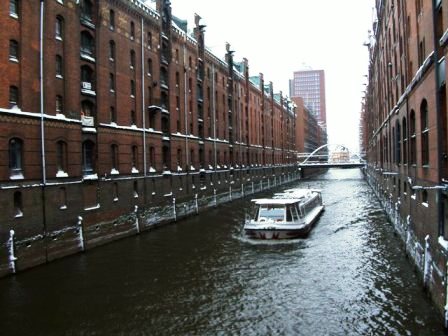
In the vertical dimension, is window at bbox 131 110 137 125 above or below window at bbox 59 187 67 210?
above

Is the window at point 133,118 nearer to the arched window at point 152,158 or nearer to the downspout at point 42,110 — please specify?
the arched window at point 152,158

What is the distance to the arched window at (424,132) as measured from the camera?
16.3 meters

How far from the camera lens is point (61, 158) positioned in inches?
971

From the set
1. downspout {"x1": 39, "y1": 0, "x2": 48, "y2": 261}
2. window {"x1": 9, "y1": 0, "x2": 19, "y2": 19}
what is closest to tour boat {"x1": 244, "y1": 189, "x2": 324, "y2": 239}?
downspout {"x1": 39, "y1": 0, "x2": 48, "y2": 261}

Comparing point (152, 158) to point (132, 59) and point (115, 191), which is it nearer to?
point (115, 191)

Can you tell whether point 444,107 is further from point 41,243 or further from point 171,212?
point 171,212

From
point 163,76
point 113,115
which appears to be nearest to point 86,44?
point 113,115

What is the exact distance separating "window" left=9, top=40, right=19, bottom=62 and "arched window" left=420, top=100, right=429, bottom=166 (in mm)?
16735

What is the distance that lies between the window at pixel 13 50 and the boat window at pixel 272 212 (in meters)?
15.5

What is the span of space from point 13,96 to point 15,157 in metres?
2.65

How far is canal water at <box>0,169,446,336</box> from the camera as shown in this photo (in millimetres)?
13281

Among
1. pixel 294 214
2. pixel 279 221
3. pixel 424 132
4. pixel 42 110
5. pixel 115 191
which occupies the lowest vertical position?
pixel 279 221

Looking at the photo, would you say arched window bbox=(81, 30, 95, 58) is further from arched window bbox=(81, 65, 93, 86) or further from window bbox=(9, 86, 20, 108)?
window bbox=(9, 86, 20, 108)

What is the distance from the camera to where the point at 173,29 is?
41.5 m
